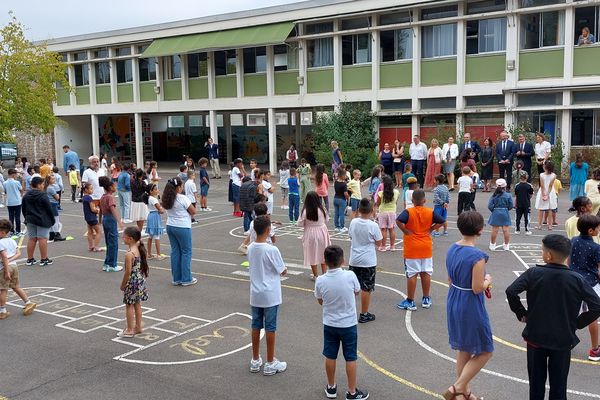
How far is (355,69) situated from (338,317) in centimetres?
2459

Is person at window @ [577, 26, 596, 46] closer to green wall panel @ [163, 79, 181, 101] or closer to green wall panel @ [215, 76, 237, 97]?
green wall panel @ [215, 76, 237, 97]

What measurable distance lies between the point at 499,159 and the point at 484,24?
704cm

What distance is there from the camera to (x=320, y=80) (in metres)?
31.1

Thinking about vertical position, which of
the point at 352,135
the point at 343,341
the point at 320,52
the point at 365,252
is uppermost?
the point at 320,52

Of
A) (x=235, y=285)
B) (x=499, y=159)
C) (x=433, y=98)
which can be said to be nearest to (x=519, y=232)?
(x=499, y=159)

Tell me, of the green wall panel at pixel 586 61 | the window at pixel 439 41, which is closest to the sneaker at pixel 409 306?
the green wall panel at pixel 586 61

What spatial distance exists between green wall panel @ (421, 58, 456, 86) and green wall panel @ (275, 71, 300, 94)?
7.04 meters

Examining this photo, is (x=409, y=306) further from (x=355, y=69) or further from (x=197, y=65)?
(x=197, y=65)

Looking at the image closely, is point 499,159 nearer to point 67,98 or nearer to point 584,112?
point 584,112

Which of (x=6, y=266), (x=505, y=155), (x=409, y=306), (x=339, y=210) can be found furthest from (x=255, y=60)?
(x=409, y=306)

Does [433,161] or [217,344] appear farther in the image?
[433,161]

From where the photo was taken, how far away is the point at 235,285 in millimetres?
11711

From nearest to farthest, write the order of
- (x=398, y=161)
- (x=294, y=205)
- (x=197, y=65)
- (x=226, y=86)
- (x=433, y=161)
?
(x=294, y=205) < (x=433, y=161) < (x=398, y=161) < (x=226, y=86) < (x=197, y=65)

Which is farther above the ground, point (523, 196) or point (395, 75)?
point (395, 75)
